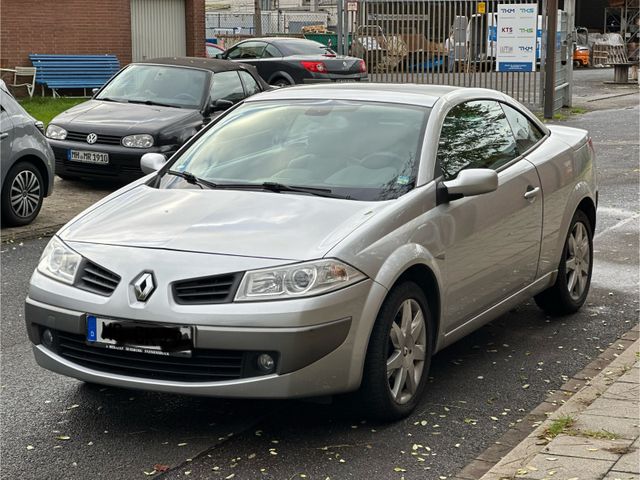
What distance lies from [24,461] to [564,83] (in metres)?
22.8

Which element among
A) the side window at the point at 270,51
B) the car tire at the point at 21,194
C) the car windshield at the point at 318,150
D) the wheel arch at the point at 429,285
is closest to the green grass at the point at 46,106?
the side window at the point at 270,51

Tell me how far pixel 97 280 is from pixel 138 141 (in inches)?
324

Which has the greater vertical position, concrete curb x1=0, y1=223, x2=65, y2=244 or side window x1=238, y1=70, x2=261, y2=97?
side window x1=238, y1=70, x2=261, y2=97

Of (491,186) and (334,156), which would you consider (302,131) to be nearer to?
(334,156)

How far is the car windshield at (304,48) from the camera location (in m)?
25.2

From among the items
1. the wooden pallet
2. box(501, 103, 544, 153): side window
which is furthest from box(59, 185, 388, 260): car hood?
the wooden pallet

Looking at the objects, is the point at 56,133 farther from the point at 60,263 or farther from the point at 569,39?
the point at 569,39

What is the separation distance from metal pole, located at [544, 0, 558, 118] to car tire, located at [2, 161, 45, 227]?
14776 mm

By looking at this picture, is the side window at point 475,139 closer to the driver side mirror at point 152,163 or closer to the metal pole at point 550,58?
the driver side mirror at point 152,163

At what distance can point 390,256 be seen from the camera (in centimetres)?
517

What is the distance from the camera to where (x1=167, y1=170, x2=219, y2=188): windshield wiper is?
19.5ft

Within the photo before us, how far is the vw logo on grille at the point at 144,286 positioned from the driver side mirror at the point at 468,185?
64.5 inches

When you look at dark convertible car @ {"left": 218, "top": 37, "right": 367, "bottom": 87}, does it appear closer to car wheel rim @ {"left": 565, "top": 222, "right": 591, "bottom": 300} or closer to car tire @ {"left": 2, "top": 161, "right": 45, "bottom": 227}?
car tire @ {"left": 2, "top": 161, "right": 45, "bottom": 227}

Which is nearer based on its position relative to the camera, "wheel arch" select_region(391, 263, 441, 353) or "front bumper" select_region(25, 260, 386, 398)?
"front bumper" select_region(25, 260, 386, 398)
